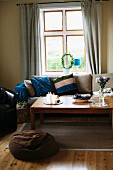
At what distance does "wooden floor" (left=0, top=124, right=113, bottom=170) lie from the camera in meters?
3.20

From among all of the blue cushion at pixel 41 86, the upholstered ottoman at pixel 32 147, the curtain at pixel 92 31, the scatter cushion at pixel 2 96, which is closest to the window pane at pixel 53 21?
the curtain at pixel 92 31

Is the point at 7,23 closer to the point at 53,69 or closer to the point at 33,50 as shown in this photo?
the point at 33,50

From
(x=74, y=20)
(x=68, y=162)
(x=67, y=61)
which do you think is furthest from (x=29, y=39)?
(x=68, y=162)

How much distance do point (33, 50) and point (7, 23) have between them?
2.95 ft

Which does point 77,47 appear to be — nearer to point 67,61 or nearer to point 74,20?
point 67,61

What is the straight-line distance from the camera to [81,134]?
430cm

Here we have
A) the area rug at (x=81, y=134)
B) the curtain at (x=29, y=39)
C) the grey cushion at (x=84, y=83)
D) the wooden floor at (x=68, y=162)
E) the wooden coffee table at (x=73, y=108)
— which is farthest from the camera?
the curtain at (x=29, y=39)

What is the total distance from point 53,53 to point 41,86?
1.17 m

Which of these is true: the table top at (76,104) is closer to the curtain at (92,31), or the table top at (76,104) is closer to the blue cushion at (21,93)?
the blue cushion at (21,93)

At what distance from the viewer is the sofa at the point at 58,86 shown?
5.36 meters

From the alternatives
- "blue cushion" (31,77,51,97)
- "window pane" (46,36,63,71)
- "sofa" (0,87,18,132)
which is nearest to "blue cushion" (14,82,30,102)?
"blue cushion" (31,77,51,97)

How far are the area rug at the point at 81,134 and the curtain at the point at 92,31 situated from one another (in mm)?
1629

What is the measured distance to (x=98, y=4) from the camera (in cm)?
581

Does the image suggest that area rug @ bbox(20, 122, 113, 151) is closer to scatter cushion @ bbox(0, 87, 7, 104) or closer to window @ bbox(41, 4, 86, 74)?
scatter cushion @ bbox(0, 87, 7, 104)
